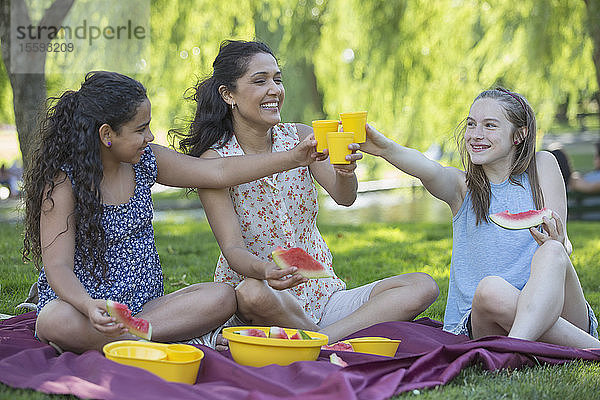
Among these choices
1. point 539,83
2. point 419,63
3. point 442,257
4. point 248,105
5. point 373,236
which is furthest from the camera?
point 419,63

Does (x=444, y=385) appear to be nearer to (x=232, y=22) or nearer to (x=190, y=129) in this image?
(x=190, y=129)

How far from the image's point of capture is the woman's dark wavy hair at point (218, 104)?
12.2ft

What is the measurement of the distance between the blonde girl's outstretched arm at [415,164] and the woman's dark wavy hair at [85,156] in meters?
1.11

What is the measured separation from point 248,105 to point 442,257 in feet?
11.0

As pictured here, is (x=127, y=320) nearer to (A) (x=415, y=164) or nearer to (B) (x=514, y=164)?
(A) (x=415, y=164)

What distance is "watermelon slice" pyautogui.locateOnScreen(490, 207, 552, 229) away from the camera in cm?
330

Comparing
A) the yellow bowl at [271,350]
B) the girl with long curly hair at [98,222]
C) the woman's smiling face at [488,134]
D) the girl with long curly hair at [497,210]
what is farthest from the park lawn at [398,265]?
the woman's smiling face at [488,134]

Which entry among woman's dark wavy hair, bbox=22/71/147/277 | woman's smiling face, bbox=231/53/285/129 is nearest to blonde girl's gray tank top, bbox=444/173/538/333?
woman's smiling face, bbox=231/53/285/129

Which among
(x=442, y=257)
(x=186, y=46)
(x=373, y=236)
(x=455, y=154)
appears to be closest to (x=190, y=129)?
(x=442, y=257)

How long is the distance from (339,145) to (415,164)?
49 centimetres

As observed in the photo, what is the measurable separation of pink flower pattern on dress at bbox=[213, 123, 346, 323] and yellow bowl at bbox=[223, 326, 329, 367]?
72 centimetres

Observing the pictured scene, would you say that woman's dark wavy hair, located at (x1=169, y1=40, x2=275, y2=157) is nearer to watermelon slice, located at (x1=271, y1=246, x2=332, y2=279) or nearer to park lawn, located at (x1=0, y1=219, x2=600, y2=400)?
watermelon slice, located at (x1=271, y1=246, x2=332, y2=279)

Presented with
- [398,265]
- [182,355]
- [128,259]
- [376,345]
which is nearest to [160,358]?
[182,355]

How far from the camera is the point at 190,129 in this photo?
12.7ft
